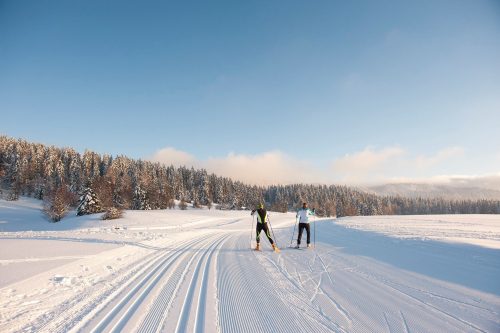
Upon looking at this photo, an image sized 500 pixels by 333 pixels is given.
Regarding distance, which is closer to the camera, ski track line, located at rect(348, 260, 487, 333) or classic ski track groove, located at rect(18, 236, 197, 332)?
ski track line, located at rect(348, 260, 487, 333)

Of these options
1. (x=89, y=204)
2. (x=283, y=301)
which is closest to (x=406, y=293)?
(x=283, y=301)

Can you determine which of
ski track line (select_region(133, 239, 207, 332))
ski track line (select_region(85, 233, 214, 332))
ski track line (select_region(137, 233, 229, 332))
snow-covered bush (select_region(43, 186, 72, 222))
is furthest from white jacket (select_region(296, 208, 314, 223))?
snow-covered bush (select_region(43, 186, 72, 222))

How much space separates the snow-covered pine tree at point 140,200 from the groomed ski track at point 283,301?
61.2 meters

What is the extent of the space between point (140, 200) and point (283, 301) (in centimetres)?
6608

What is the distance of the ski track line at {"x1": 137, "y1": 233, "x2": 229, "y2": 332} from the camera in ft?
13.7

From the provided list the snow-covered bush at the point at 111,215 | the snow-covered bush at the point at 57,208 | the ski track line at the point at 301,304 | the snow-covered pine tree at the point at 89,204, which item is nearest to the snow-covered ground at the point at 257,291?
the ski track line at the point at 301,304

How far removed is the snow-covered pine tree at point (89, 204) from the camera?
148 feet

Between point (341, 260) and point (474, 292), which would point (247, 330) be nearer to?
point (474, 292)

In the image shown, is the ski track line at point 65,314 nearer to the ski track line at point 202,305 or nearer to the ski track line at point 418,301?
the ski track line at point 202,305

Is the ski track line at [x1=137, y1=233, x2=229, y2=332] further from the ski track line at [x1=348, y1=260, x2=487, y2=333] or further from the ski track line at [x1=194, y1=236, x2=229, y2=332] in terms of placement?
the ski track line at [x1=348, y1=260, x2=487, y2=333]

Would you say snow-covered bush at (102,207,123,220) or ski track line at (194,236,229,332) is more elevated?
ski track line at (194,236,229,332)

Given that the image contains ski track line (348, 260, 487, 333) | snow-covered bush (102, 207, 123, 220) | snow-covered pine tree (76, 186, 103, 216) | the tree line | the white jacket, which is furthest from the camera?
the tree line

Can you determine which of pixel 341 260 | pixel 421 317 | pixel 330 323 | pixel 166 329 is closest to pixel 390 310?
pixel 421 317

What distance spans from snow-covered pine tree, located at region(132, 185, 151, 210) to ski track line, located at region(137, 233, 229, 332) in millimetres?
62712
